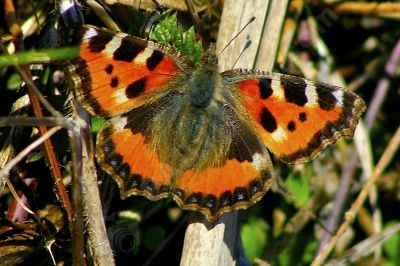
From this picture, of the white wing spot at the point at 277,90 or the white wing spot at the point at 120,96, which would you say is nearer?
the white wing spot at the point at 120,96

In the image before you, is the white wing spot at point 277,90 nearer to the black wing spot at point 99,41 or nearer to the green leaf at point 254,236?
the black wing spot at point 99,41

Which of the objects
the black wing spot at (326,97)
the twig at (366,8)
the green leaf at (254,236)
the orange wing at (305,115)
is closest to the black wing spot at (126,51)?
the orange wing at (305,115)

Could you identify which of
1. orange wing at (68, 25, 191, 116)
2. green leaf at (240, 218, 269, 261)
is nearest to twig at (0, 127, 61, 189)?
orange wing at (68, 25, 191, 116)

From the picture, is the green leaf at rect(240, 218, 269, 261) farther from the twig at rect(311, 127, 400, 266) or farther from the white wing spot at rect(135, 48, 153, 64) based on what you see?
the white wing spot at rect(135, 48, 153, 64)

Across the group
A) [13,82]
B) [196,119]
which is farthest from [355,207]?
[13,82]

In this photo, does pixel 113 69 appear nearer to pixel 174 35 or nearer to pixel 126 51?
pixel 126 51

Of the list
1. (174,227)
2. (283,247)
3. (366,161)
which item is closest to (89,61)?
(174,227)

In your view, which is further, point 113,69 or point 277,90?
point 277,90
